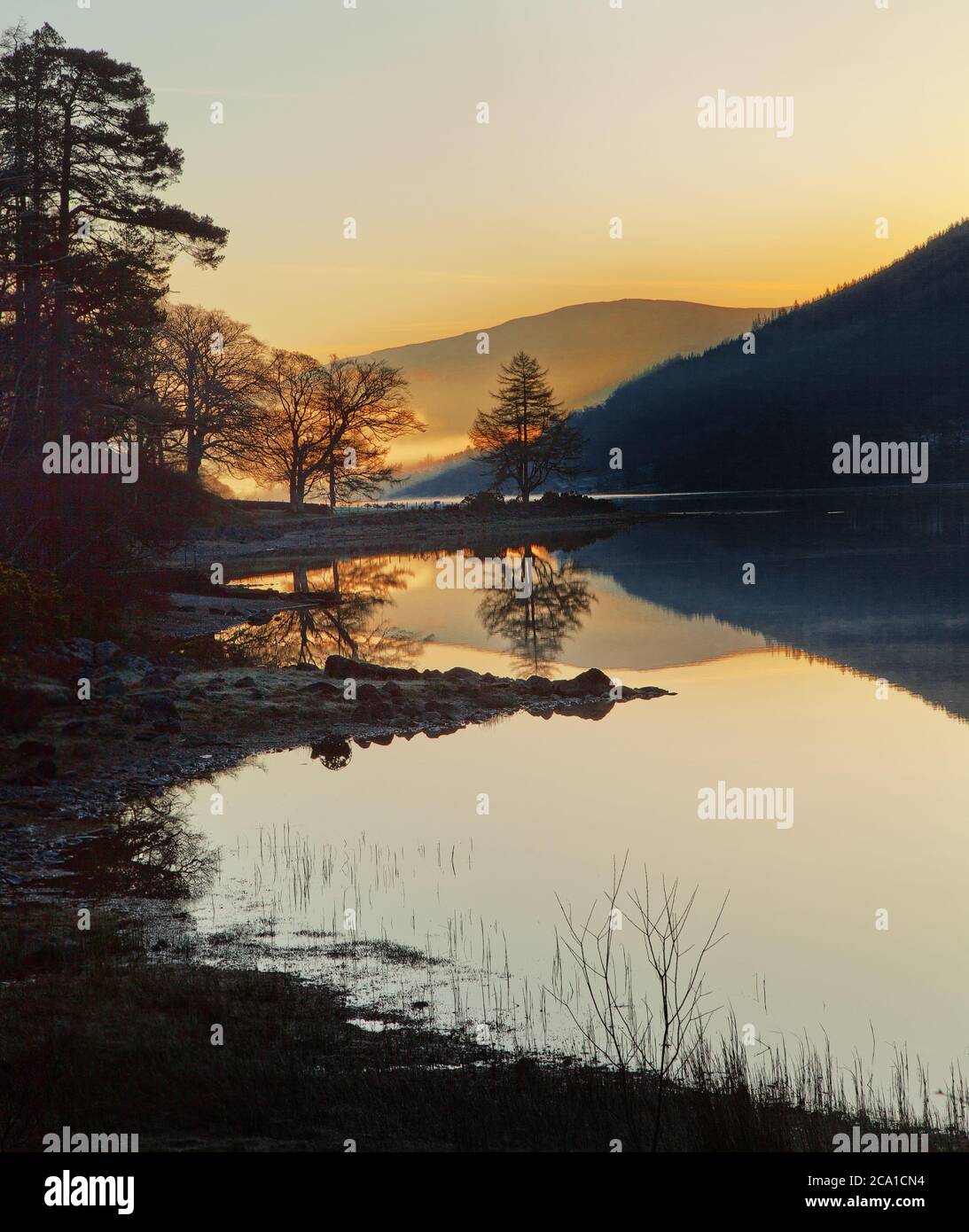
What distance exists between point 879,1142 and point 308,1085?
3877mm

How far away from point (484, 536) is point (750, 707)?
248ft

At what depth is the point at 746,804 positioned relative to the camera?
17.5 m

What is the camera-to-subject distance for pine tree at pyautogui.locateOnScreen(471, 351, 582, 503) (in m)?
124

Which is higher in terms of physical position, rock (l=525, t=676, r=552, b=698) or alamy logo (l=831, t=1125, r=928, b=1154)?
rock (l=525, t=676, r=552, b=698)

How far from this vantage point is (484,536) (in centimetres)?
10062

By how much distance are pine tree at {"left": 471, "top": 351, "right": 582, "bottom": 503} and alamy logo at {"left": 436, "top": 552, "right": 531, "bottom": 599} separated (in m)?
48.5

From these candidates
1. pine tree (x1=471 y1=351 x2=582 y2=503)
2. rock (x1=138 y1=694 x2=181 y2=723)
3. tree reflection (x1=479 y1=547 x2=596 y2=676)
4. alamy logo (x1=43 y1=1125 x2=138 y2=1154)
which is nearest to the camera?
alamy logo (x1=43 y1=1125 x2=138 y2=1154)

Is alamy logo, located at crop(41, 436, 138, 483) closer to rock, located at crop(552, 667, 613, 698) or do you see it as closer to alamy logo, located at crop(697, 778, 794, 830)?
rock, located at crop(552, 667, 613, 698)

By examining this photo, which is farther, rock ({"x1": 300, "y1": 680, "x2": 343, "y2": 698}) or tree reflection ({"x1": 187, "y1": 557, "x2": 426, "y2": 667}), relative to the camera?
tree reflection ({"x1": 187, "y1": 557, "x2": 426, "y2": 667})

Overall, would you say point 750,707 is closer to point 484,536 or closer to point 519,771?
point 519,771

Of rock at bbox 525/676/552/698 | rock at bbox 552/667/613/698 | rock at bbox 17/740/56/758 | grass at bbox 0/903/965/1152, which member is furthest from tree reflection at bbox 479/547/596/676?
grass at bbox 0/903/965/1152
